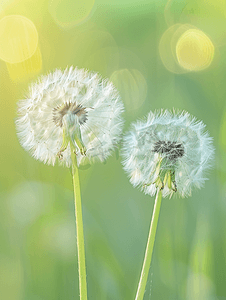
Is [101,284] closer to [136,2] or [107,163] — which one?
[107,163]

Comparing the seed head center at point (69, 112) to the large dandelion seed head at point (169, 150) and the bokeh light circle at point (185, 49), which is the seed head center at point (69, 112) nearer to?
the large dandelion seed head at point (169, 150)

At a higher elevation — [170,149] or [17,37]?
[17,37]

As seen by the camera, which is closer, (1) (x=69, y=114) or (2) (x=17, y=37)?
(1) (x=69, y=114)

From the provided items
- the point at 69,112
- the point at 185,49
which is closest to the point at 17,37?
the point at 69,112

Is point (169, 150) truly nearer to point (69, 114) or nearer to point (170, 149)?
point (170, 149)

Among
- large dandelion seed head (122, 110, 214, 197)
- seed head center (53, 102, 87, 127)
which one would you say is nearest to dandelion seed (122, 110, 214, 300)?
large dandelion seed head (122, 110, 214, 197)

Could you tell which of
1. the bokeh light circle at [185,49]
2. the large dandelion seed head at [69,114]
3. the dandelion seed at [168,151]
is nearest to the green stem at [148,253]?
the dandelion seed at [168,151]
